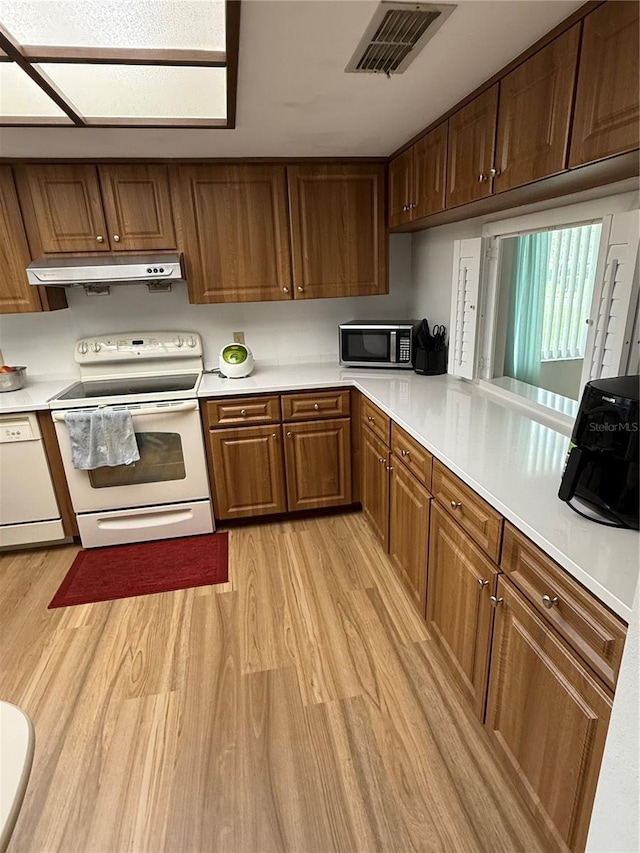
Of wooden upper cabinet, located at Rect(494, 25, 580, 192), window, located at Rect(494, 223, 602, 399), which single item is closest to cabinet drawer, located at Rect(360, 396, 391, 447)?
window, located at Rect(494, 223, 602, 399)

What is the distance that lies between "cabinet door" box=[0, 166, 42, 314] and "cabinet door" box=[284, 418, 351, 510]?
1618 millimetres

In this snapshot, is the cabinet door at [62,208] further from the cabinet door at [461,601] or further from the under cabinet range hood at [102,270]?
the cabinet door at [461,601]

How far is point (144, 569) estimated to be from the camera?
254 centimetres

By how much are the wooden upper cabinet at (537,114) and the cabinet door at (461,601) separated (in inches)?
45.8

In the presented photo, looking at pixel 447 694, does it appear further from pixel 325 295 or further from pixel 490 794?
pixel 325 295

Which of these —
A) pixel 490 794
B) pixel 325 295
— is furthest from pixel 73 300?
pixel 490 794

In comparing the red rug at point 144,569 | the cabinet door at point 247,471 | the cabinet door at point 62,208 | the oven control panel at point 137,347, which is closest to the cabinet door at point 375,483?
the cabinet door at point 247,471

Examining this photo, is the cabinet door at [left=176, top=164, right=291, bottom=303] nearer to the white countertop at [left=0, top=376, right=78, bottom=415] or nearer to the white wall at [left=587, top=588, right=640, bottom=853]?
the white countertop at [left=0, top=376, right=78, bottom=415]

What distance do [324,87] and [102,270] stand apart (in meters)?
1.43

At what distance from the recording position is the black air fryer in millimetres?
1036

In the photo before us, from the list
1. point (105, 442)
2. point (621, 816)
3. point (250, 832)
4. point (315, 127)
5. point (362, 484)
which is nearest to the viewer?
point (621, 816)

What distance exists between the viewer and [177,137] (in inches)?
84.2

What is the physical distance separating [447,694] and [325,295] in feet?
7.22

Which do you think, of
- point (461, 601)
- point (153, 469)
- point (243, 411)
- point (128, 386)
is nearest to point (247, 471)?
point (243, 411)
